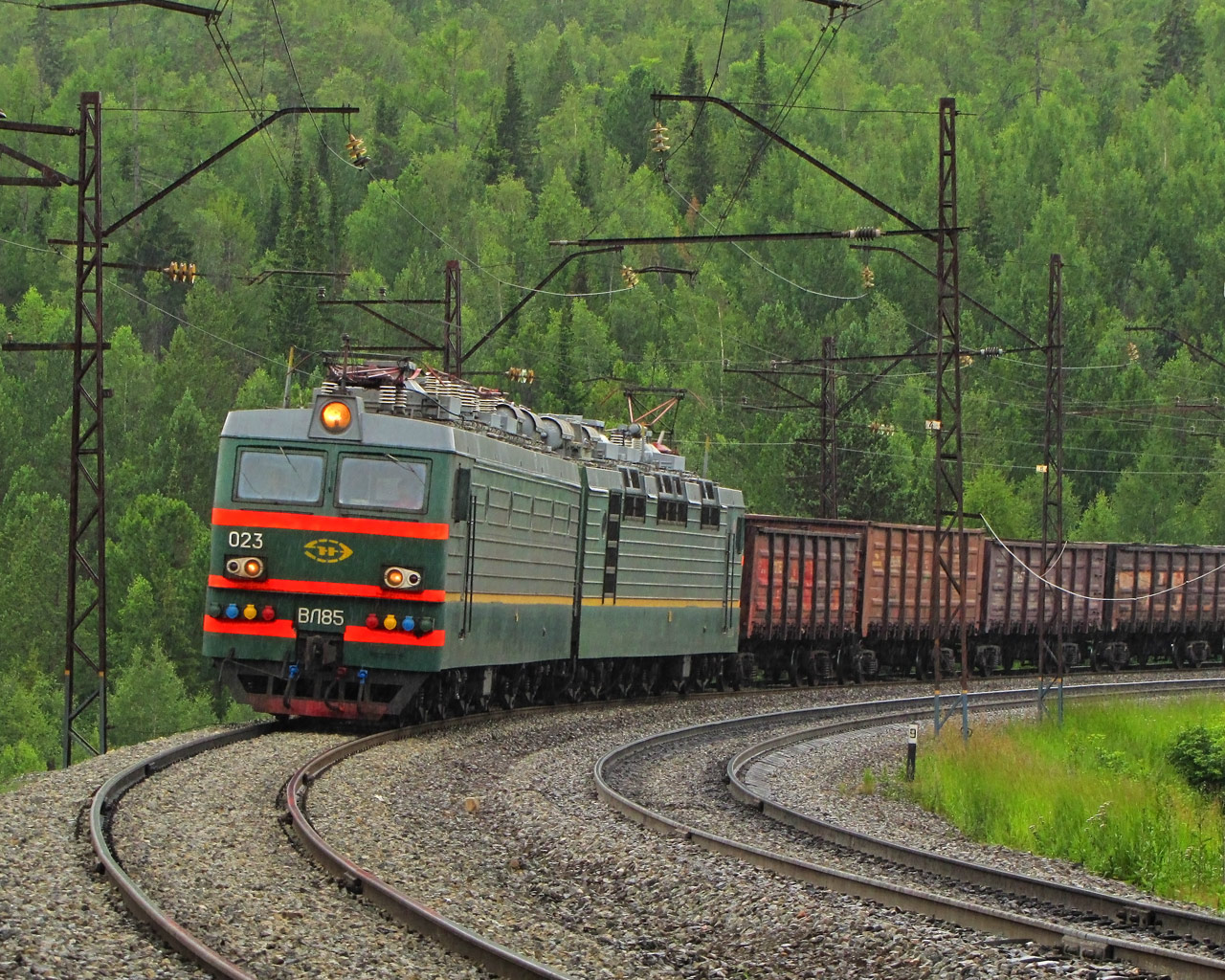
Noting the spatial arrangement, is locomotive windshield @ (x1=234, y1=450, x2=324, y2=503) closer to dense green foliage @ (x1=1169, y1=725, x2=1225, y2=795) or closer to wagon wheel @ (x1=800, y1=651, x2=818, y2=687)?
dense green foliage @ (x1=1169, y1=725, x2=1225, y2=795)

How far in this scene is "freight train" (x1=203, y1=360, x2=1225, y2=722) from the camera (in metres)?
19.5

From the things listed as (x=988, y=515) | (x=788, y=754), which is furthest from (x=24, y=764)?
(x=788, y=754)

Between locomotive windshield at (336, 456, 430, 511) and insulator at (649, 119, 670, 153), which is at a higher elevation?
insulator at (649, 119, 670, 153)

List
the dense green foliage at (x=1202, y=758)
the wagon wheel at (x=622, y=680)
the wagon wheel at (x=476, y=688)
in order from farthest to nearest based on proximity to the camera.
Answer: the wagon wheel at (x=622, y=680), the wagon wheel at (x=476, y=688), the dense green foliage at (x=1202, y=758)


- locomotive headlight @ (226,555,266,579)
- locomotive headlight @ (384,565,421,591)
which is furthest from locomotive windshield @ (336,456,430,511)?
locomotive headlight @ (226,555,266,579)

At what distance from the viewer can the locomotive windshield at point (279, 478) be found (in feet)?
64.7

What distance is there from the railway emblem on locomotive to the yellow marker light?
3.82 ft

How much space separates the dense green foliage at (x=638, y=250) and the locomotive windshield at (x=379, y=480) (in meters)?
39.7

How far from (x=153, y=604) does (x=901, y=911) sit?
7302cm

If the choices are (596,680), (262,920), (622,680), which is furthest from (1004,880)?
(622,680)

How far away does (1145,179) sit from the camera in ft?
360

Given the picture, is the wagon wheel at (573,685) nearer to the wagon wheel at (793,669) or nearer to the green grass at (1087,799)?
the green grass at (1087,799)

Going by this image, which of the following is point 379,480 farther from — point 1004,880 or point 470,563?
point 1004,880

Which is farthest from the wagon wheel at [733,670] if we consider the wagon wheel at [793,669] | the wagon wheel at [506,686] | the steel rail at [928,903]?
the steel rail at [928,903]
